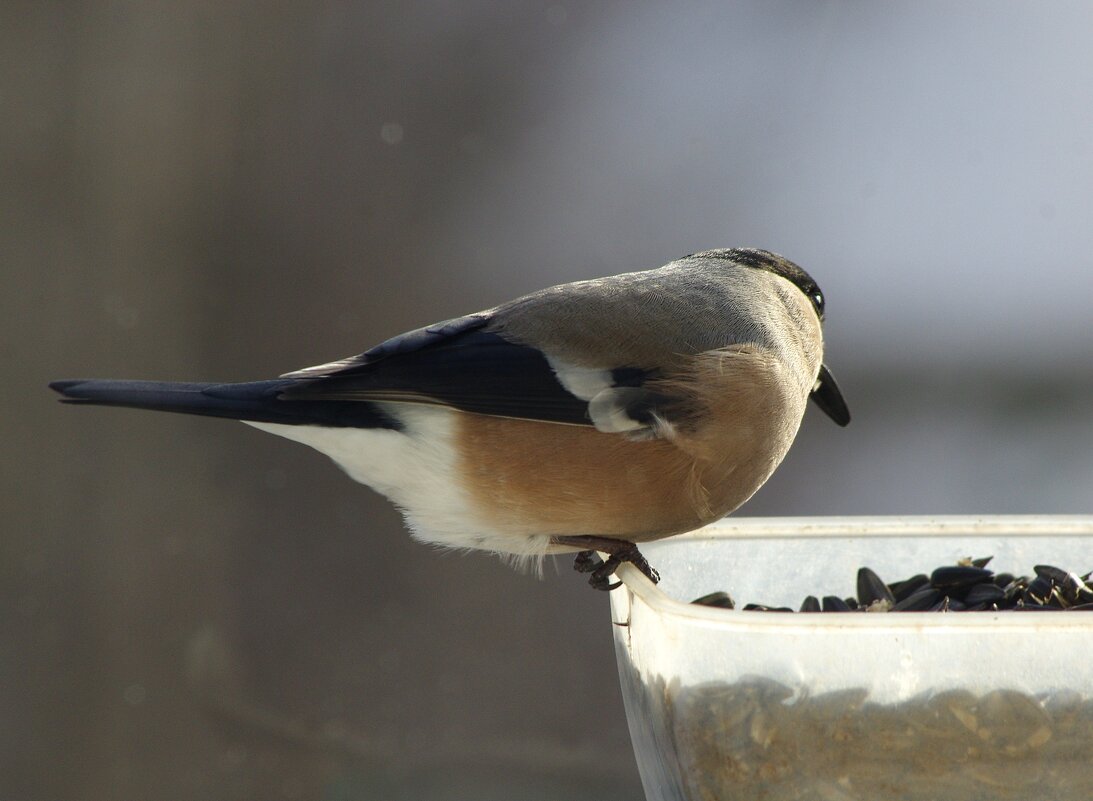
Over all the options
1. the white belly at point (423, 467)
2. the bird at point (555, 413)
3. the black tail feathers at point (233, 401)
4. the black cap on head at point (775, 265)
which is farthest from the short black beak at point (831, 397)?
the black tail feathers at point (233, 401)

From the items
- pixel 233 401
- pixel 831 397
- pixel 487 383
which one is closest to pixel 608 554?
pixel 487 383

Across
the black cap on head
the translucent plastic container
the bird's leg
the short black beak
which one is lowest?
the translucent plastic container

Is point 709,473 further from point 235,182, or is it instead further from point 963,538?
point 235,182

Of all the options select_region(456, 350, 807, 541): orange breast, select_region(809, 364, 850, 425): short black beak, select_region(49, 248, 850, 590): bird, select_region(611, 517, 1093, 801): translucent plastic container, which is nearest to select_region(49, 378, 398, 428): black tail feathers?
select_region(49, 248, 850, 590): bird

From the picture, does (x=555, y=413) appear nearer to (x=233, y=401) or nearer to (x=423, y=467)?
(x=423, y=467)

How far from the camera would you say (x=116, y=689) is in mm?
3059

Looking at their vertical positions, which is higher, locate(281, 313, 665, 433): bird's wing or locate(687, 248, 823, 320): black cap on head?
locate(687, 248, 823, 320): black cap on head

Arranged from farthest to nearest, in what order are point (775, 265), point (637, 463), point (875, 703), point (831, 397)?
point (831, 397) < point (775, 265) < point (637, 463) < point (875, 703)

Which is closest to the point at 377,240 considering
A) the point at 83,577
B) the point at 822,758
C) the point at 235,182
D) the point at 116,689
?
the point at 235,182

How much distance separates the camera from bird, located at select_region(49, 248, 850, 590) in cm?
138

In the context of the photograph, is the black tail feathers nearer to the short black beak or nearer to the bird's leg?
the bird's leg

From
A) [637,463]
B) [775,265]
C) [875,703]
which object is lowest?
[875,703]

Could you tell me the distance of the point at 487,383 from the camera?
1.43 m

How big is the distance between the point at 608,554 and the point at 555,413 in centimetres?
20
